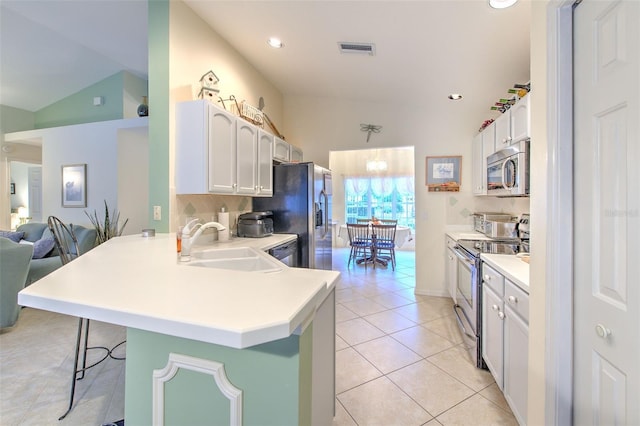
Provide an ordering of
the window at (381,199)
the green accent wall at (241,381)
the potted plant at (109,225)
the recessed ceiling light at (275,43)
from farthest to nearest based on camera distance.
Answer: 1. the window at (381,199)
2. the potted plant at (109,225)
3. the recessed ceiling light at (275,43)
4. the green accent wall at (241,381)

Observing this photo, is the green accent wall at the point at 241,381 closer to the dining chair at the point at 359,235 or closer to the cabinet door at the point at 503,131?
the cabinet door at the point at 503,131

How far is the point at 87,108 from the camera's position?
4781mm

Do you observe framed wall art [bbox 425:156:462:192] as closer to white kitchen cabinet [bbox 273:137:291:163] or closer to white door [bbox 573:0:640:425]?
white kitchen cabinet [bbox 273:137:291:163]

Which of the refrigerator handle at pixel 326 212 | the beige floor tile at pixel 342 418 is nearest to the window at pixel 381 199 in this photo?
the refrigerator handle at pixel 326 212

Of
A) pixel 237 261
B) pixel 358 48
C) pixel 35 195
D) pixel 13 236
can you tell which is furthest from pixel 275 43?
pixel 35 195

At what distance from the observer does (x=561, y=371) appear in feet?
3.45

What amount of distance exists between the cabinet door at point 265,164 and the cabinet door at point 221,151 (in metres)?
0.46

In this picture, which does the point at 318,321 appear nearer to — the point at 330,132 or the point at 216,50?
the point at 216,50

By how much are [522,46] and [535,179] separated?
5.88ft

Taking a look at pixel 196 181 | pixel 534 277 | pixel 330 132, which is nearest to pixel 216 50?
pixel 196 181

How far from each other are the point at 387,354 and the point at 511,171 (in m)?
1.89

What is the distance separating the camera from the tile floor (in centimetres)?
163

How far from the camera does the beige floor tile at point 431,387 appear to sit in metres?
1.74

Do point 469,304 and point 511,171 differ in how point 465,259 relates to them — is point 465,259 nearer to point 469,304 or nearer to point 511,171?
point 469,304
